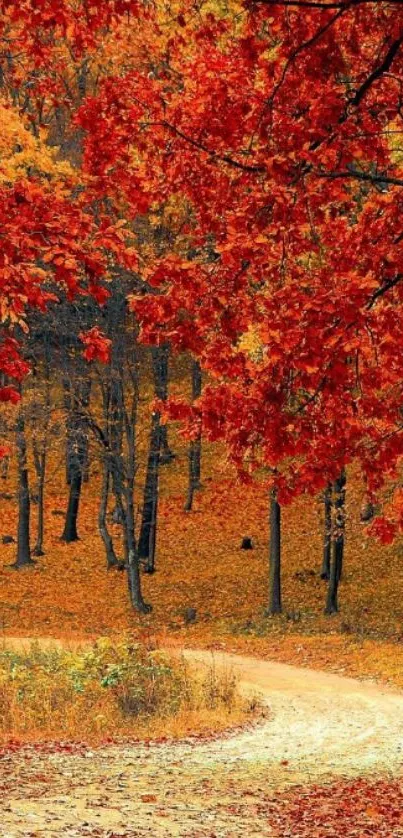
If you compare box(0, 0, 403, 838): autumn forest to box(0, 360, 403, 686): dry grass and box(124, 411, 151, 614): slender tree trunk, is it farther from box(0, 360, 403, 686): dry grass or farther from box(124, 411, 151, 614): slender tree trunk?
box(124, 411, 151, 614): slender tree trunk

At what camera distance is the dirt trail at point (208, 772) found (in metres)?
8.34

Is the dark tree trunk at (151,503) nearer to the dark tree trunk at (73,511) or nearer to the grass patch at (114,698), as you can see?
the dark tree trunk at (73,511)

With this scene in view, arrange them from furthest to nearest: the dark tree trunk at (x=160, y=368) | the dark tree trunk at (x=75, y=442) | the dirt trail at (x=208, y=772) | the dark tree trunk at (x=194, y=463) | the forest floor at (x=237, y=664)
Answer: the dark tree trunk at (x=194, y=463), the dark tree trunk at (x=160, y=368), the dark tree trunk at (x=75, y=442), the forest floor at (x=237, y=664), the dirt trail at (x=208, y=772)

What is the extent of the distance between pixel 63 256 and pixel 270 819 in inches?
195

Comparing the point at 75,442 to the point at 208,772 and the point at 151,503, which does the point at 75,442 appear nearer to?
the point at 151,503

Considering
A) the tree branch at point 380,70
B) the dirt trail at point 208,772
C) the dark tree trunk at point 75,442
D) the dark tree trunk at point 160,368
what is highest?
the dark tree trunk at point 160,368

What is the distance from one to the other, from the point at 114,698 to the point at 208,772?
4.01 m

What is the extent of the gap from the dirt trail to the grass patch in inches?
31.2

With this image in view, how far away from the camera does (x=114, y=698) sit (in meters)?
15.0

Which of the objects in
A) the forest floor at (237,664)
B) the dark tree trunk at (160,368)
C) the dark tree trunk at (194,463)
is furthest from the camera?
the dark tree trunk at (194,463)

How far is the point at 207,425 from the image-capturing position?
9.09 metres

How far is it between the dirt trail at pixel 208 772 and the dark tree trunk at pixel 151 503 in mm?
13136

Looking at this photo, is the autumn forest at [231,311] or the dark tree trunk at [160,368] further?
the dark tree trunk at [160,368]

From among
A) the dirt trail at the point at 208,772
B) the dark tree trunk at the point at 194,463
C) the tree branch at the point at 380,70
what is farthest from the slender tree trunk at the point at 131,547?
the tree branch at the point at 380,70
